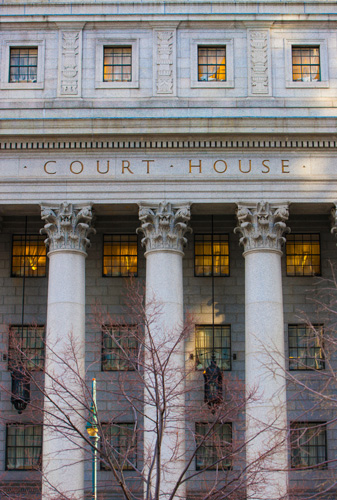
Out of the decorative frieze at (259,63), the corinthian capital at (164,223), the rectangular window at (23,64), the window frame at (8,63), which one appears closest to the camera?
the corinthian capital at (164,223)

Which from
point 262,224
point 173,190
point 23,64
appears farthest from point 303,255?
point 23,64

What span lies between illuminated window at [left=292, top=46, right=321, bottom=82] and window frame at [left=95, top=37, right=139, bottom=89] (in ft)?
22.2

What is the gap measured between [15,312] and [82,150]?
27.1ft

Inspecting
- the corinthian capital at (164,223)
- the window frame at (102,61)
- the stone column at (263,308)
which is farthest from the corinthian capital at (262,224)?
the window frame at (102,61)

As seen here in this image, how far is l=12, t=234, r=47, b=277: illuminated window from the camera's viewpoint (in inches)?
1699

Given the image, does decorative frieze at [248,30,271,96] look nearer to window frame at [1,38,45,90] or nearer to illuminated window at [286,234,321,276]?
illuminated window at [286,234,321,276]

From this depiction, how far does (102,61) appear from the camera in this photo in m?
41.0

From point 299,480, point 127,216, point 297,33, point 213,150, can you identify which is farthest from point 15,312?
point 297,33

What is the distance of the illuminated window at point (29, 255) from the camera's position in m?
43.2

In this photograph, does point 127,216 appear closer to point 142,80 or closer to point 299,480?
point 142,80

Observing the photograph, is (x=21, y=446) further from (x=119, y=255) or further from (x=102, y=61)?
(x=102, y=61)

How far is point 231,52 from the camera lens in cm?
4112

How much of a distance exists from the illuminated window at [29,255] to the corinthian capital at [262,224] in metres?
9.78

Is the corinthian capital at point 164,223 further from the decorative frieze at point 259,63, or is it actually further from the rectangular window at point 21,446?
the rectangular window at point 21,446
